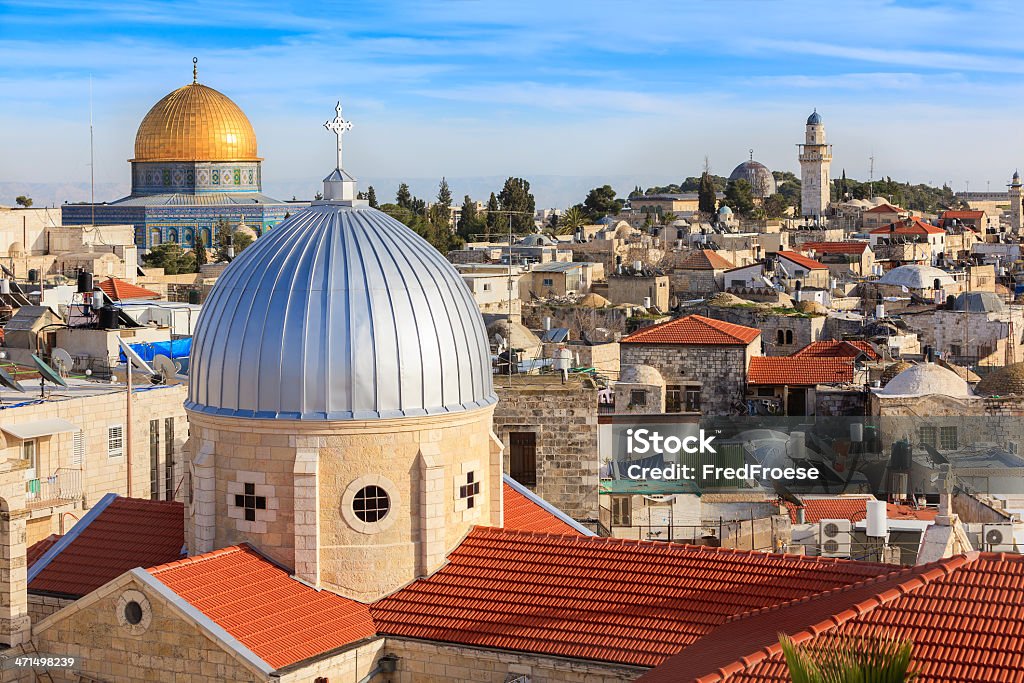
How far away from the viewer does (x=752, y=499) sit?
2794 cm

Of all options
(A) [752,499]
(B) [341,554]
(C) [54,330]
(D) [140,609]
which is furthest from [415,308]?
(C) [54,330]

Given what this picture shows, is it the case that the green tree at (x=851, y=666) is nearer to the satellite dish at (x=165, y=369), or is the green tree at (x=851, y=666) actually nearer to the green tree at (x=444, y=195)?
the satellite dish at (x=165, y=369)

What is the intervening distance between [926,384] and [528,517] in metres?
19.4

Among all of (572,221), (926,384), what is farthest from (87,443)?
(572,221)

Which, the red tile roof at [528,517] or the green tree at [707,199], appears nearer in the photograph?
the red tile roof at [528,517]

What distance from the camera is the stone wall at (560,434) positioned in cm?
2281

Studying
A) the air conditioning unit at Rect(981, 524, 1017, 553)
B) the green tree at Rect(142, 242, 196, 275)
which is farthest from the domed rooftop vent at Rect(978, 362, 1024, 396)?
the green tree at Rect(142, 242, 196, 275)

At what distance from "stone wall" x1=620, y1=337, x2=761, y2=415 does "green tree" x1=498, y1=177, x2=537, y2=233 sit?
46.1 metres

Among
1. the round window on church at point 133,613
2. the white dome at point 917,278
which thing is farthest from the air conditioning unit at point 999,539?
the white dome at point 917,278

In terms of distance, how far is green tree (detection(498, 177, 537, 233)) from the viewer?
89.1 metres

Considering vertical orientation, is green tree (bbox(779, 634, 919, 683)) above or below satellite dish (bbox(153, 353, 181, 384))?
below

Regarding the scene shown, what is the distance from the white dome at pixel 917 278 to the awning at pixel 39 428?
1737 inches

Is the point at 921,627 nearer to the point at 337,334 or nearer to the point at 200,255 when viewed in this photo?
the point at 337,334

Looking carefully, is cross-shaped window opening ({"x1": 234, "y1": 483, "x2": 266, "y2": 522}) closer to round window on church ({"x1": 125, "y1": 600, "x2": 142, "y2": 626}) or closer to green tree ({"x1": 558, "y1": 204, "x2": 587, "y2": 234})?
round window on church ({"x1": 125, "y1": 600, "x2": 142, "y2": 626})
